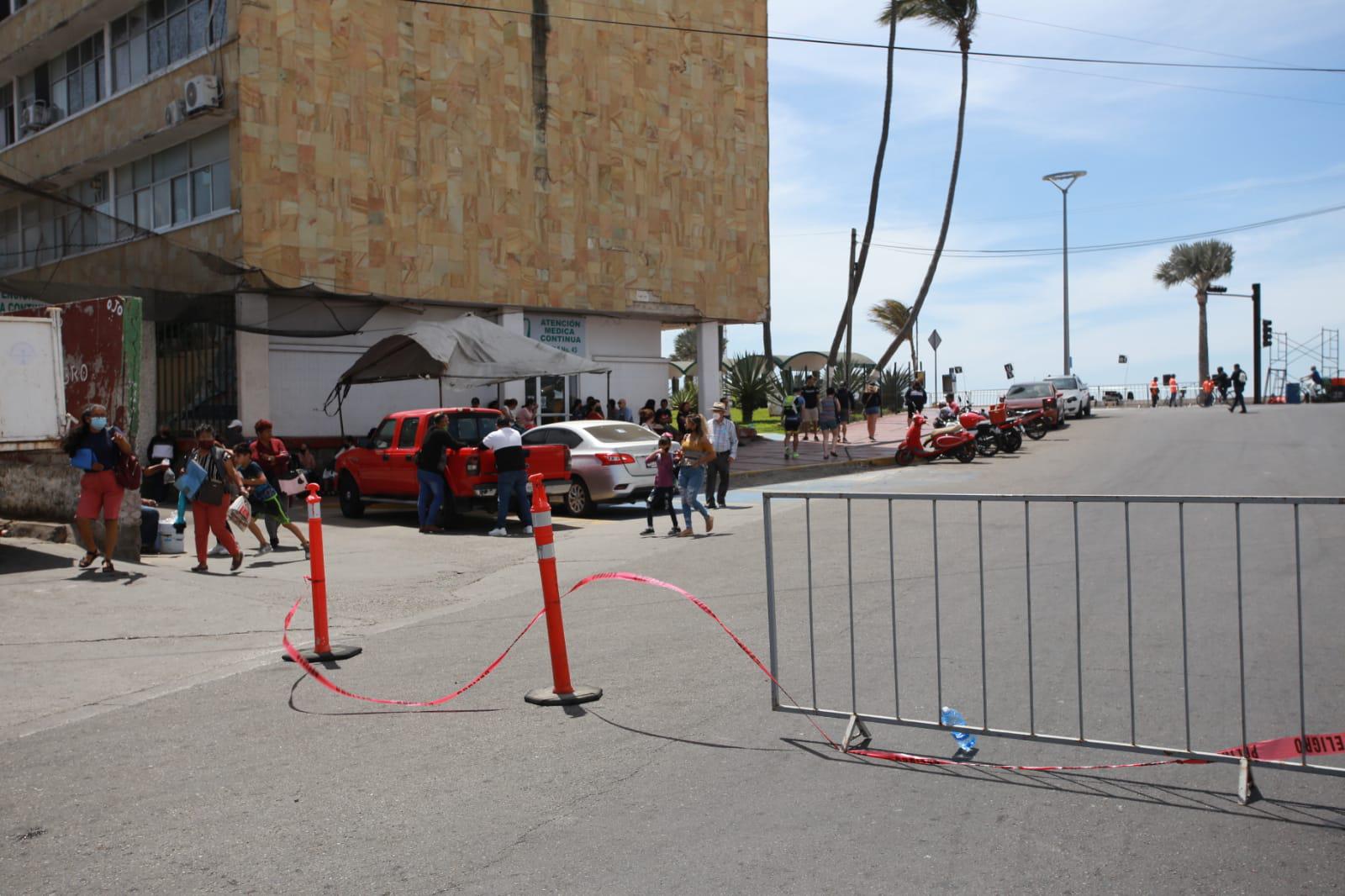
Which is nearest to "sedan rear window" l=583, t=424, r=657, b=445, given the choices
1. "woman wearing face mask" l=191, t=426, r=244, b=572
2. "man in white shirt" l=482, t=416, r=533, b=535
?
"man in white shirt" l=482, t=416, r=533, b=535

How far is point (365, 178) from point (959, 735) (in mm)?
21861

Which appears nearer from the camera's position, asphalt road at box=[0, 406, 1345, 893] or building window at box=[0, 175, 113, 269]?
asphalt road at box=[0, 406, 1345, 893]

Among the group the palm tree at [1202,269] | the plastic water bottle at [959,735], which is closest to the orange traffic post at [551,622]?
the plastic water bottle at [959,735]

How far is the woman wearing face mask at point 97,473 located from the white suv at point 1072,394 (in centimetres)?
3317

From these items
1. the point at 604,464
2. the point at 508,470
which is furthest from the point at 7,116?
the point at 508,470

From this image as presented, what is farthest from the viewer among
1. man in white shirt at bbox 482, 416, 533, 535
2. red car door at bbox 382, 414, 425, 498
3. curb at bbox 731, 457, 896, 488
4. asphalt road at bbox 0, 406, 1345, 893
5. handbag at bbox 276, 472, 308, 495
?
curb at bbox 731, 457, 896, 488

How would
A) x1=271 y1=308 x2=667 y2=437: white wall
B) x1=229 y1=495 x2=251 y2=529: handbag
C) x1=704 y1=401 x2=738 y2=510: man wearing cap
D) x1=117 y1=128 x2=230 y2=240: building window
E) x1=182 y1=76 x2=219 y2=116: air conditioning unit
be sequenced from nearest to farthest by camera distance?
1. x1=229 y1=495 x2=251 y2=529: handbag
2. x1=704 y1=401 x2=738 y2=510: man wearing cap
3. x1=182 y1=76 x2=219 y2=116: air conditioning unit
4. x1=117 y1=128 x2=230 y2=240: building window
5. x1=271 y1=308 x2=667 y2=437: white wall

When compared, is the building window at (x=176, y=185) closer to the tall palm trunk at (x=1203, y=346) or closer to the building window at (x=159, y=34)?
the building window at (x=159, y=34)

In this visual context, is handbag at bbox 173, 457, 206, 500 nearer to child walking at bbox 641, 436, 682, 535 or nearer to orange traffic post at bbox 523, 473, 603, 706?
child walking at bbox 641, 436, 682, 535

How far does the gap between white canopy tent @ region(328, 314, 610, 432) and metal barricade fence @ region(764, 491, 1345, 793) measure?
30.6 feet

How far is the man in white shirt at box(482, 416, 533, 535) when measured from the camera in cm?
1577

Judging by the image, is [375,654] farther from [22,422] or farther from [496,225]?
[496,225]

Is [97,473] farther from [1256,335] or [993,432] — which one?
[1256,335]

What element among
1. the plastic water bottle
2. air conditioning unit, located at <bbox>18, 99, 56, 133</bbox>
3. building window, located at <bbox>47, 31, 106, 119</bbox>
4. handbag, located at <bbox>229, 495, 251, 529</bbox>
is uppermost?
building window, located at <bbox>47, 31, 106, 119</bbox>
